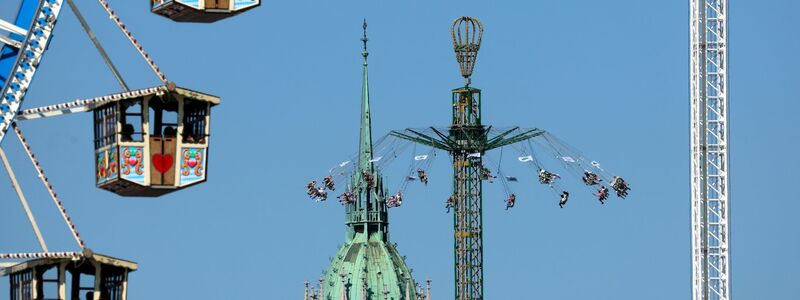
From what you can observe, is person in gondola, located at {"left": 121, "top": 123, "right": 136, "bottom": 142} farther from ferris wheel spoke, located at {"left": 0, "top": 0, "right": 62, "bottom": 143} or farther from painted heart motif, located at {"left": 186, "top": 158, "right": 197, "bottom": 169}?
ferris wheel spoke, located at {"left": 0, "top": 0, "right": 62, "bottom": 143}

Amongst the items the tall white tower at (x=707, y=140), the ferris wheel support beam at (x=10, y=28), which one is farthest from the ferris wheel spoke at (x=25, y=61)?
the tall white tower at (x=707, y=140)

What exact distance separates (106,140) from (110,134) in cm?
36

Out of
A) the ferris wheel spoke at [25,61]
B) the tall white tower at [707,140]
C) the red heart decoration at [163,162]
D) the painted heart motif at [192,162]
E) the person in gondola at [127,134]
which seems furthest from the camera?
the tall white tower at [707,140]

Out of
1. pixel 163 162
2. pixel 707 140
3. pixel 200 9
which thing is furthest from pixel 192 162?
pixel 707 140

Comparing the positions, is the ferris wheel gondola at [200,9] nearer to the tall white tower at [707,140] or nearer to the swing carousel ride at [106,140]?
the swing carousel ride at [106,140]

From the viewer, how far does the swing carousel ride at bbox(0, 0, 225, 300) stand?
61781 millimetres

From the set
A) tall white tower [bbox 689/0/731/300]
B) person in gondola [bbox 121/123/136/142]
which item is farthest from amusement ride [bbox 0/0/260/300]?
tall white tower [bbox 689/0/731/300]

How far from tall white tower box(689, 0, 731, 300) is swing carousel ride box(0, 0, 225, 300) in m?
96.2

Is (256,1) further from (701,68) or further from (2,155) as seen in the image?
(701,68)

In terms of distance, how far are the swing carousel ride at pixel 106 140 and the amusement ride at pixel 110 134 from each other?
2 centimetres

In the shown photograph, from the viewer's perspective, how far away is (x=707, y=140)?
162750 mm

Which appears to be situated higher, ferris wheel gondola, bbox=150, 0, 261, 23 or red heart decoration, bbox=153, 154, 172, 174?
ferris wheel gondola, bbox=150, 0, 261, 23

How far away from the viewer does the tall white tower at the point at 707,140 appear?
16050 cm

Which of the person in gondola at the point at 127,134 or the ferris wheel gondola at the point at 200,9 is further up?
the ferris wheel gondola at the point at 200,9
